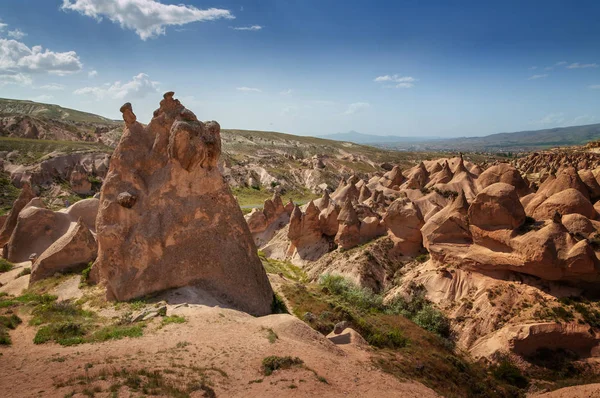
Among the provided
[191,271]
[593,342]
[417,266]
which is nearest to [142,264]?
[191,271]

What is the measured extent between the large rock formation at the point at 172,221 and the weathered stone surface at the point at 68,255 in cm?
316

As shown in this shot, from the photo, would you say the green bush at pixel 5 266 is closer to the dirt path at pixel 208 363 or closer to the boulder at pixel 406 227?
the dirt path at pixel 208 363

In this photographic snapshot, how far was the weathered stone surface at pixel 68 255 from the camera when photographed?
23625 millimetres

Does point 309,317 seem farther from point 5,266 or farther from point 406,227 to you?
point 5,266

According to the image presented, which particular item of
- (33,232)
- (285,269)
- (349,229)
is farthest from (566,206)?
(33,232)

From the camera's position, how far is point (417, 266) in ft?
93.9

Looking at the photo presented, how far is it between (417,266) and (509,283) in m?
7.26

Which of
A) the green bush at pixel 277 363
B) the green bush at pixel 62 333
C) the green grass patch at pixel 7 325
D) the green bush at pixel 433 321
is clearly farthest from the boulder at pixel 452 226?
the green grass patch at pixel 7 325

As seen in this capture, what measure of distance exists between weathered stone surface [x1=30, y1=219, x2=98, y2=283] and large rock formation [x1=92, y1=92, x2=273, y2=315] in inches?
125

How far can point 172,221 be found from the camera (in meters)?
20.3

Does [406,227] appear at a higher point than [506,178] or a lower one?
lower

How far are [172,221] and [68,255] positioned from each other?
9.13 meters

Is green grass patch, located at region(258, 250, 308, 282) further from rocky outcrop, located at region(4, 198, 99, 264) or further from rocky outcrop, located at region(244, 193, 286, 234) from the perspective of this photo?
rocky outcrop, located at region(4, 198, 99, 264)

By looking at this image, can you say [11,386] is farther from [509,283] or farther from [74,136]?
[74,136]
